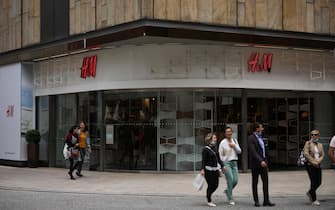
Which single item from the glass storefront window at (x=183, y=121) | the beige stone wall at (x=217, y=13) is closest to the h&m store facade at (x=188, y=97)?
the glass storefront window at (x=183, y=121)

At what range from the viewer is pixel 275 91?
67.9 feet

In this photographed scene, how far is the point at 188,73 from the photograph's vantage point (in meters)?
19.0

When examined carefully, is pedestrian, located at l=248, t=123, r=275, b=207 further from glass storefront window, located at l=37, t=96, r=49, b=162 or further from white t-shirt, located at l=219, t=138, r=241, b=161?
glass storefront window, located at l=37, t=96, r=49, b=162

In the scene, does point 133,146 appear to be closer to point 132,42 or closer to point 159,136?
point 159,136

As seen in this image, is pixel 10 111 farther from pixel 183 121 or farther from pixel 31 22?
pixel 183 121

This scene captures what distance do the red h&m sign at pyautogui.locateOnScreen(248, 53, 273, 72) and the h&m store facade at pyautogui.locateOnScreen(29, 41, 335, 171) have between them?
35 mm

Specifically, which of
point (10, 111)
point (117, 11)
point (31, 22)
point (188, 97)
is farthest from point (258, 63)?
point (10, 111)

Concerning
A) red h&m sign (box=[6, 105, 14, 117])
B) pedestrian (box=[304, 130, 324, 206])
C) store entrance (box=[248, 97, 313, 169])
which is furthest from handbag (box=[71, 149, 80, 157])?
pedestrian (box=[304, 130, 324, 206])

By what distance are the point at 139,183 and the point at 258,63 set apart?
635 centimetres

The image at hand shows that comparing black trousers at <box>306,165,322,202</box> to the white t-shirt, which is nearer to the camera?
black trousers at <box>306,165,322,202</box>

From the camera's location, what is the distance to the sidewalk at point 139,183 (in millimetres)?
14938

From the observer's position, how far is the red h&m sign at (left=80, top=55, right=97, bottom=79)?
66.4ft

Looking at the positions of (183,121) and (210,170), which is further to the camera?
(183,121)

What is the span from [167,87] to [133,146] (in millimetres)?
2580
